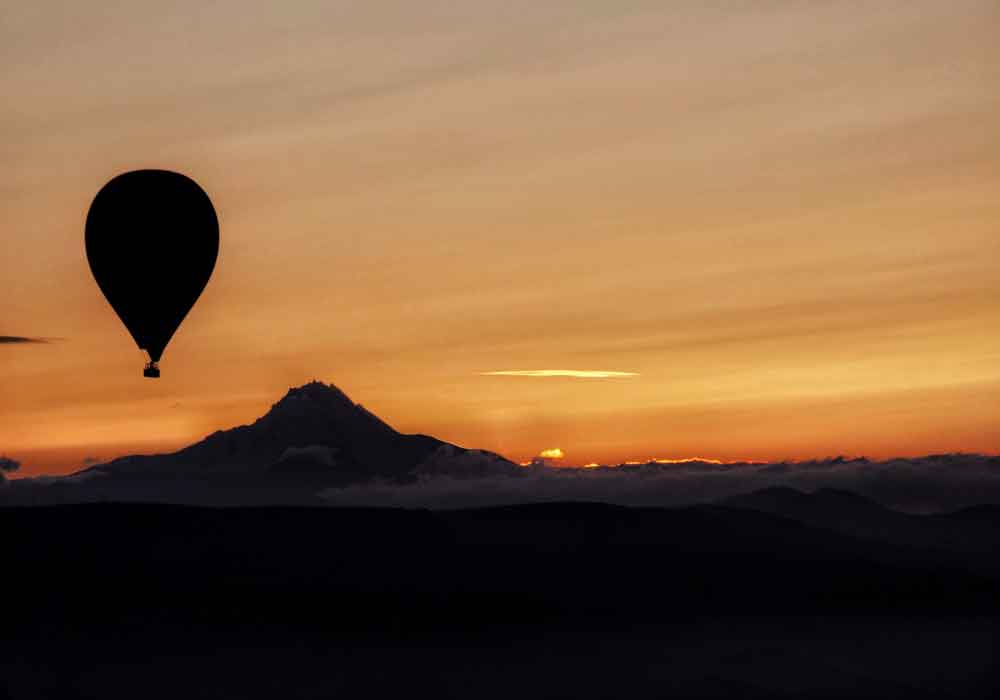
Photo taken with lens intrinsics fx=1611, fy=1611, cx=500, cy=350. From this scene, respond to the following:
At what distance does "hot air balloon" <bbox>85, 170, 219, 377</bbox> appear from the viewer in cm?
10788

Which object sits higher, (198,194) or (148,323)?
(198,194)

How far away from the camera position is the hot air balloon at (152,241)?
4247 inches

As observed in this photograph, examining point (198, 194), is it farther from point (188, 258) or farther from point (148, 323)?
point (148, 323)

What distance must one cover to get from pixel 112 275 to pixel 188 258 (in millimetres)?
5231

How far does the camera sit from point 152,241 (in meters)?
111

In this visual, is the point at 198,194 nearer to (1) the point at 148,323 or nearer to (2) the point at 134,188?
(2) the point at 134,188

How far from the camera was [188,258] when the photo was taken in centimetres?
11056

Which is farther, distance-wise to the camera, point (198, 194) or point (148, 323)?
point (198, 194)

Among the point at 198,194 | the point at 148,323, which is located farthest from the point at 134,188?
the point at 148,323

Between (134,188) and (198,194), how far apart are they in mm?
4528

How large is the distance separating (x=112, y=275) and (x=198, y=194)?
27.7ft

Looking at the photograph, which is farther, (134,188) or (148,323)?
(134,188)

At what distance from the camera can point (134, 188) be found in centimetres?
11244

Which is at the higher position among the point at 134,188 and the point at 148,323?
the point at 134,188
